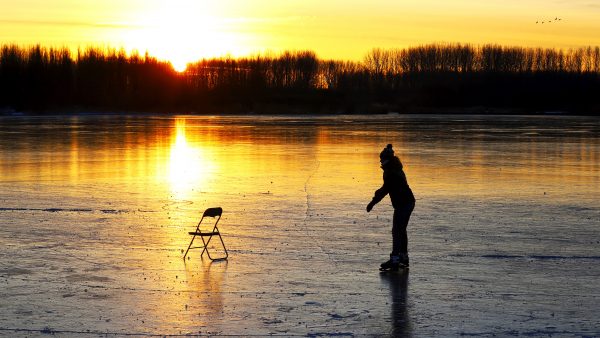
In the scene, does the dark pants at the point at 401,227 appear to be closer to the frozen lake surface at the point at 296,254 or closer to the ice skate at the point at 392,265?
the ice skate at the point at 392,265

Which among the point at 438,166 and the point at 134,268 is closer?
the point at 134,268

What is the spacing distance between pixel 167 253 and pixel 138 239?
1.14 meters

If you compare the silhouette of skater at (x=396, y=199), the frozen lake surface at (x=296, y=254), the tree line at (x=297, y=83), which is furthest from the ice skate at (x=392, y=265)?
the tree line at (x=297, y=83)

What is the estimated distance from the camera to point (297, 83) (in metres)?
150

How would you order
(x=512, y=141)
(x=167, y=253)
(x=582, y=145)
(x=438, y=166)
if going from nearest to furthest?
(x=167, y=253)
(x=438, y=166)
(x=582, y=145)
(x=512, y=141)

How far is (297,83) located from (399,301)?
143 meters

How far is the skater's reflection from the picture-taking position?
7262 mm

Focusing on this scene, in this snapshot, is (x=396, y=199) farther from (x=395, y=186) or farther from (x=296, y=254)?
(x=296, y=254)

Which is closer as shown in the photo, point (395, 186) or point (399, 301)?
point (399, 301)

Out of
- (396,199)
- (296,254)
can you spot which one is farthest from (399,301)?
(296,254)

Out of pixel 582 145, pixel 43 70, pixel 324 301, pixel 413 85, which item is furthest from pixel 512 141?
pixel 413 85

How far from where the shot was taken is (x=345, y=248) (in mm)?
11070

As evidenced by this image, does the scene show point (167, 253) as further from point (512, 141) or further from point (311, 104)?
point (311, 104)

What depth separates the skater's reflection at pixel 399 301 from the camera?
23.8ft
